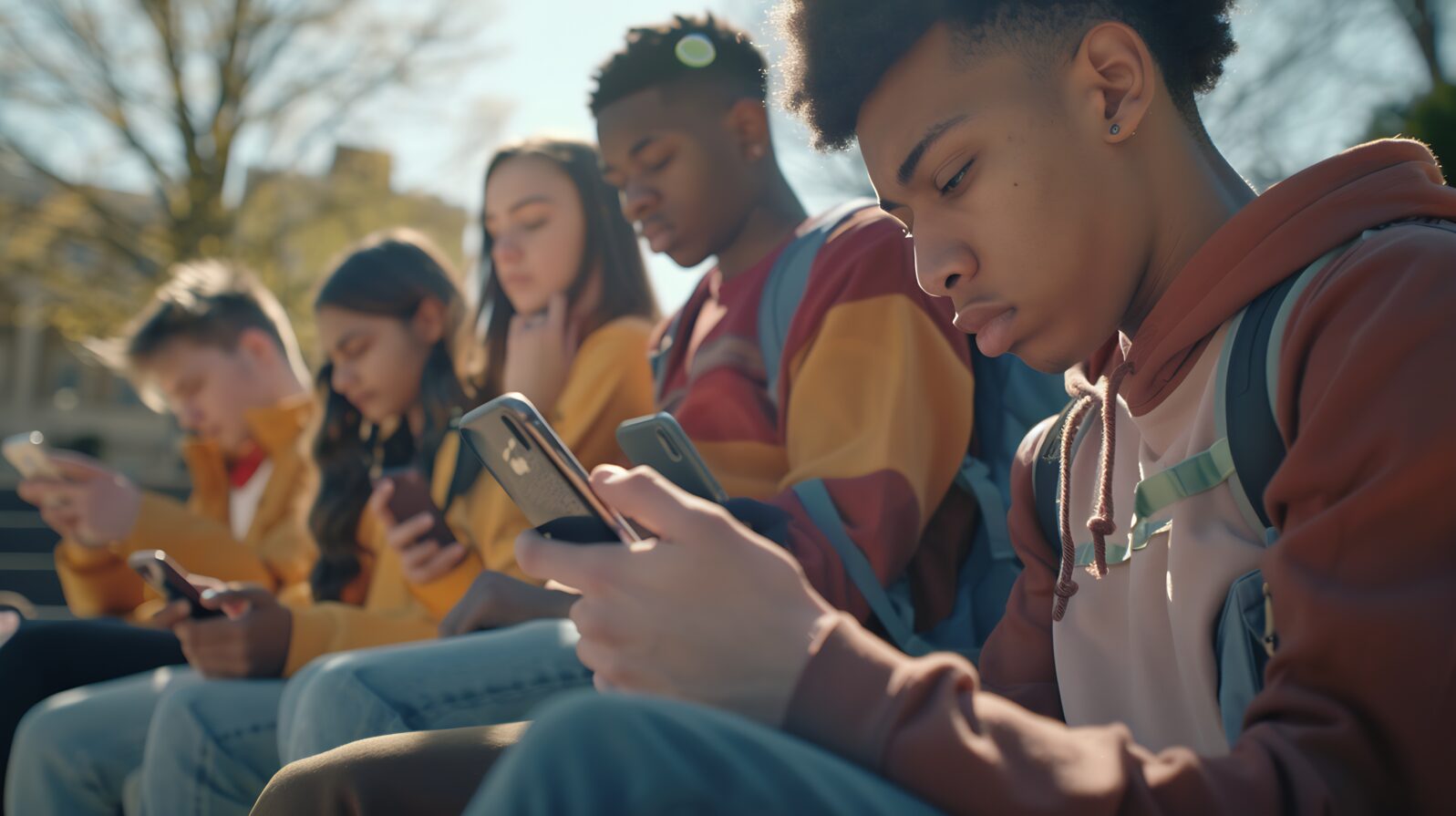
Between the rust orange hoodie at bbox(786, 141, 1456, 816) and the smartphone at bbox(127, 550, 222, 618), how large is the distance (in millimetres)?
2335

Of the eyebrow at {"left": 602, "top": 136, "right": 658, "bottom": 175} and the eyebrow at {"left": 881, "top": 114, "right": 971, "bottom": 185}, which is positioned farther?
the eyebrow at {"left": 602, "top": 136, "right": 658, "bottom": 175}

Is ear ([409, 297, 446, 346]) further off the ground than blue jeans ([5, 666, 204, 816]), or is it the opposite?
ear ([409, 297, 446, 346])

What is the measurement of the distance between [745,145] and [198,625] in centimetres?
171

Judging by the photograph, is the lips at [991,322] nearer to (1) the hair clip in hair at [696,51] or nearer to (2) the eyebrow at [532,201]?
(1) the hair clip in hair at [696,51]

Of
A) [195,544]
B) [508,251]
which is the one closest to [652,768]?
[508,251]

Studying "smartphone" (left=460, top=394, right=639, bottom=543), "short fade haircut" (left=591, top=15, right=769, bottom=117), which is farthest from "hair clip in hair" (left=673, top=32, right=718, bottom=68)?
"smartphone" (left=460, top=394, right=639, bottom=543)

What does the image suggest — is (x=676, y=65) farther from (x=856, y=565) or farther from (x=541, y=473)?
(x=541, y=473)

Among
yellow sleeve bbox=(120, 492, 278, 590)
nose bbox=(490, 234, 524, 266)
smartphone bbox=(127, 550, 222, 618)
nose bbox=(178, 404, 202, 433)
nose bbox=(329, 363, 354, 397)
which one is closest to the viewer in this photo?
smartphone bbox=(127, 550, 222, 618)

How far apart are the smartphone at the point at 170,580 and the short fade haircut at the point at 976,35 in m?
2.02

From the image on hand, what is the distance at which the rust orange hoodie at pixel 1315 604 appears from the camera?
2.94 ft

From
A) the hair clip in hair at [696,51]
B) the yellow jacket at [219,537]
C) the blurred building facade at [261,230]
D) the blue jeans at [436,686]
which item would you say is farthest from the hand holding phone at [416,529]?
the blurred building facade at [261,230]

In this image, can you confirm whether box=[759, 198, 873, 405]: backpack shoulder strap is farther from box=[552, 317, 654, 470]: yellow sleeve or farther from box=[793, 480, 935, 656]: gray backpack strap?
box=[552, 317, 654, 470]: yellow sleeve

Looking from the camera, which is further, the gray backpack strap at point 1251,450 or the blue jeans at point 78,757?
the blue jeans at point 78,757

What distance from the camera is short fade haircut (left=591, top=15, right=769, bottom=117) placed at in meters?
2.93
